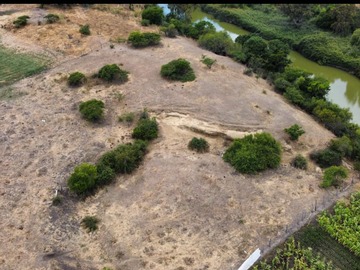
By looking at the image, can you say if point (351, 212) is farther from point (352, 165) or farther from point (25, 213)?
point (25, 213)

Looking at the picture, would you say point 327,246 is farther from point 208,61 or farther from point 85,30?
point 85,30

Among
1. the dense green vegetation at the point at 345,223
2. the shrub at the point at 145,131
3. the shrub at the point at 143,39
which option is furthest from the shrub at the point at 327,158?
the shrub at the point at 143,39

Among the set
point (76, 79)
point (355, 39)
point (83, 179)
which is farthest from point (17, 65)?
point (355, 39)

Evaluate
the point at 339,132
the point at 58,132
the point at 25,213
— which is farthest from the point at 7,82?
the point at 339,132

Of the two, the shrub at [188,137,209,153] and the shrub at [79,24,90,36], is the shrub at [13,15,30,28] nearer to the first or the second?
the shrub at [79,24,90,36]

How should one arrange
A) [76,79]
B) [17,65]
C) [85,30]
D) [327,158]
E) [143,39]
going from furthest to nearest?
[85,30] < [143,39] < [17,65] < [76,79] < [327,158]

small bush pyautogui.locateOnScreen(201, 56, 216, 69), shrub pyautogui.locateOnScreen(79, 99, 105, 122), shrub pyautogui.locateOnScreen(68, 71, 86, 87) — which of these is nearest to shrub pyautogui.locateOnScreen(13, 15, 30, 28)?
shrub pyautogui.locateOnScreen(68, 71, 86, 87)
